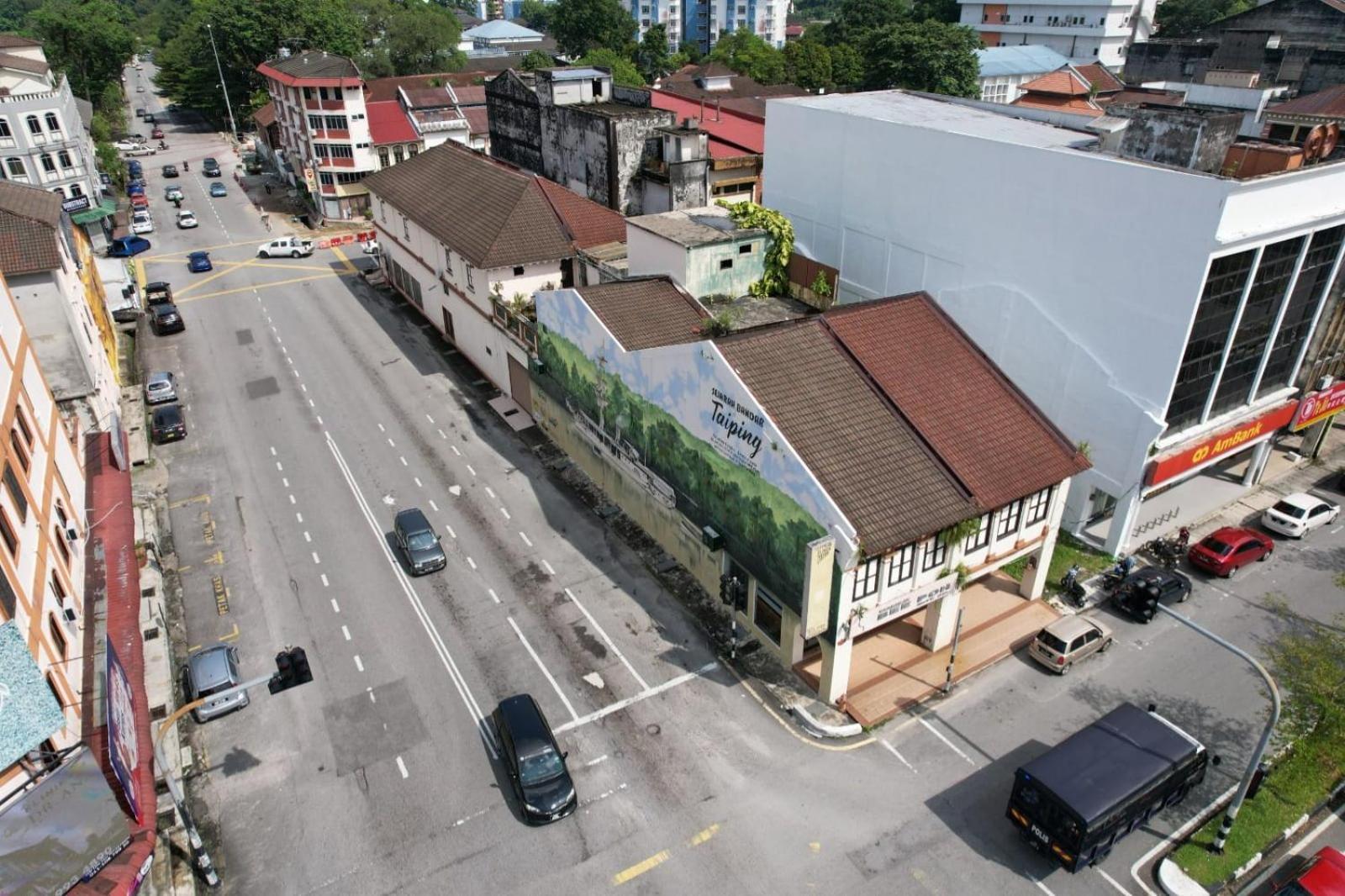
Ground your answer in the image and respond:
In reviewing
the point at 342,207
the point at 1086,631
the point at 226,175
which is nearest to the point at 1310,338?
the point at 1086,631

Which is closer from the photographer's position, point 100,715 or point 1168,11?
point 100,715

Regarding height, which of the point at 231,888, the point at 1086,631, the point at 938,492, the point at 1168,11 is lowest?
the point at 231,888

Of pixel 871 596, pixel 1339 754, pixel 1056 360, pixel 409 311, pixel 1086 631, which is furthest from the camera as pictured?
pixel 409 311

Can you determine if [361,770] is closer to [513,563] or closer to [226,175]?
[513,563]

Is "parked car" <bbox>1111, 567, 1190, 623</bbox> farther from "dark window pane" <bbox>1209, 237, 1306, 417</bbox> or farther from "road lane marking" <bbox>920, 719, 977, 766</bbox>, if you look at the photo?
"road lane marking" <bbox>920, 719, 977, 766</bbox>

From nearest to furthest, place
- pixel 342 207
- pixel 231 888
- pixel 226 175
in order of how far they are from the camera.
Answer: pixel 231 888, pixel 342 207, pixel 226 175

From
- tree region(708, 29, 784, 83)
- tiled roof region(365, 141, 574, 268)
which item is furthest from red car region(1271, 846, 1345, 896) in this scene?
tree region(708, 29, 784, 83)

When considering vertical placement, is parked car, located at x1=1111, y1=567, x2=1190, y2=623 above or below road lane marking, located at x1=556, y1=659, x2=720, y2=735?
above

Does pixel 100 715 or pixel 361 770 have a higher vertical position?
pixel 100 715
